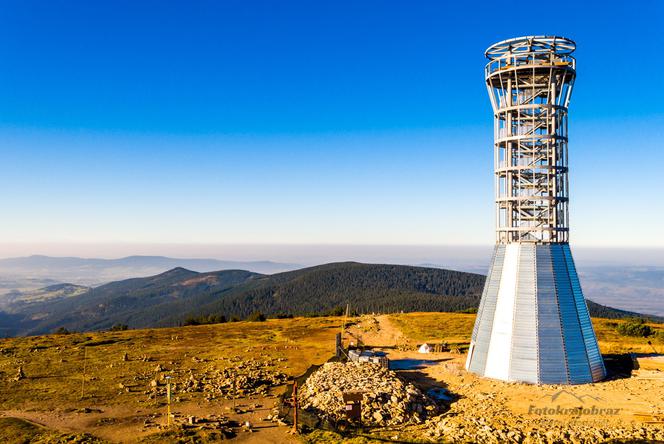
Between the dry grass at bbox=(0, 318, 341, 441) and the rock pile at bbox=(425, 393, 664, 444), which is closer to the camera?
the rock pile at bbox=(425, 393, 664, 444)

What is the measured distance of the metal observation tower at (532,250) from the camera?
35.6 metres

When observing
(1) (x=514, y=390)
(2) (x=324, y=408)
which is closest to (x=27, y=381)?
(2) (x=324, y=408)

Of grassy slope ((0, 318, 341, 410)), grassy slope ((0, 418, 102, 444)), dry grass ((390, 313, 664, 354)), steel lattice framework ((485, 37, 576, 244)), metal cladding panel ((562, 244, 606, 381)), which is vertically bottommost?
grassy slope ((0, 318, 341, 410))

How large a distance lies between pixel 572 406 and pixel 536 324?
22.2 feet

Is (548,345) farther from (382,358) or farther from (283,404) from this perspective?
(283,404)

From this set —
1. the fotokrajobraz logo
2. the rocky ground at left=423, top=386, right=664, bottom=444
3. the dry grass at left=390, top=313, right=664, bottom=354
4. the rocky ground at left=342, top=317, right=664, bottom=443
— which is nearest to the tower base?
the rocky ground at left=342, top=317, right=664, bottom=443

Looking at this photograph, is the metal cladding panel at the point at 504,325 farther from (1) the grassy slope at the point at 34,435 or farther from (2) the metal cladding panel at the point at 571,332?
(1) the grassy slope at the point at 34,435

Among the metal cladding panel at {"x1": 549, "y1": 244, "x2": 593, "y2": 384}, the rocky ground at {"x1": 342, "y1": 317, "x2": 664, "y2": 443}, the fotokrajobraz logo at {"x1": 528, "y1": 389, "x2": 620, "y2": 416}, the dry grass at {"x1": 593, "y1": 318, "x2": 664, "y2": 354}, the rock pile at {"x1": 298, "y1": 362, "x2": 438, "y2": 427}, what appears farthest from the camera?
the dry grass at {"x1": 593, "y1": 318, "x2": 664, "y2": 354}

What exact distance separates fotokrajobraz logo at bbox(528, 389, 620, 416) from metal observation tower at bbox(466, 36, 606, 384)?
7.69ft

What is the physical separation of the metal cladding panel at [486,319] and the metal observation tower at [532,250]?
86mm

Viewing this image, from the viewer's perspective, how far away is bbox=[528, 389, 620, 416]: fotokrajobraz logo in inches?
1169

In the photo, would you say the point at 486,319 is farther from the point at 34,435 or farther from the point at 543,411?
the point at 34,435

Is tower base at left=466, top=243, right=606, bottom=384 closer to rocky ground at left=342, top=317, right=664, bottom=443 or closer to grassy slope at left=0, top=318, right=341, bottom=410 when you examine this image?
rocky ground at left=342, top=317, right=664, bottom=443

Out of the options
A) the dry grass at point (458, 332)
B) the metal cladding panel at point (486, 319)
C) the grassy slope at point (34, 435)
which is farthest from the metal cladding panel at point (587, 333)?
the grassy slope at point (34, 435)
